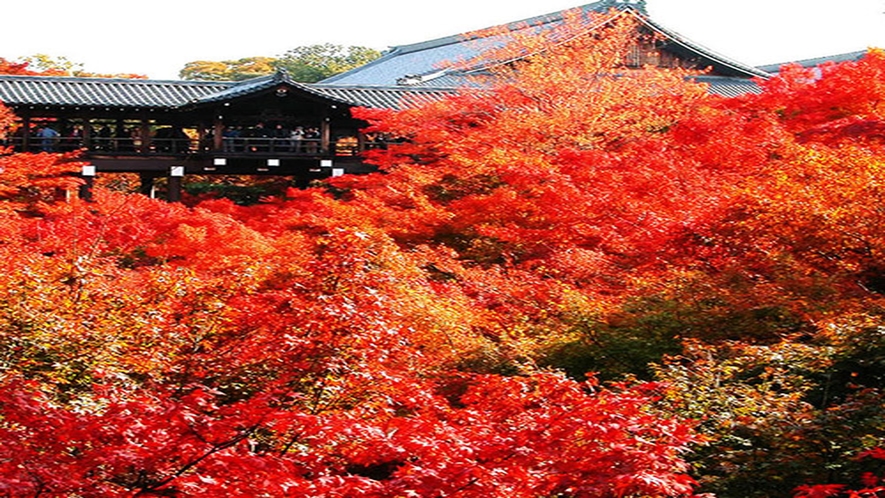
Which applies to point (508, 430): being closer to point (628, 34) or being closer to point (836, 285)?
point (836, 285)

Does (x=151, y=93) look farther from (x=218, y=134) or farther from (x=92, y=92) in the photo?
(x=218, y=134)

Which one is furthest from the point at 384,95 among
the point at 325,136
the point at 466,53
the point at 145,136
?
the point at 466,53

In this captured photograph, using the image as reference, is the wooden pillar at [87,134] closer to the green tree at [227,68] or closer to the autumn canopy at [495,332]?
the autumn canopy at [495,332]

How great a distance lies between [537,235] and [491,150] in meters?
4.31

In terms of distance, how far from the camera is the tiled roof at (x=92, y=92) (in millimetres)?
26125

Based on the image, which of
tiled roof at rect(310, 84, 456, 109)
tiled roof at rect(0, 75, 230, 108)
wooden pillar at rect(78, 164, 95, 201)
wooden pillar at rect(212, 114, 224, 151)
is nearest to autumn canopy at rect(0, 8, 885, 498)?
wooden pillar at rect(78, 164, 95, 201)

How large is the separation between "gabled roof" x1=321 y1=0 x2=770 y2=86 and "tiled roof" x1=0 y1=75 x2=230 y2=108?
8.49 metres

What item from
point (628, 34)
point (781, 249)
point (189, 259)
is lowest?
point (189, 259)

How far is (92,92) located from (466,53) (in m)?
16.6

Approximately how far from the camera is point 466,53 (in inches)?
1578

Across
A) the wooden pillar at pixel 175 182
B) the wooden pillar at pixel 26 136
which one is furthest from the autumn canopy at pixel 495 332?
the wooden pillar at pixel 175 182

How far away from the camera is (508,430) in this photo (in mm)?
7316

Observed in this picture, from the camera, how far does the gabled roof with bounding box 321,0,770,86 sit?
1280 inches

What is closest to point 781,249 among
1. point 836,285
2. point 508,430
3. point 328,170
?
point 836,285
